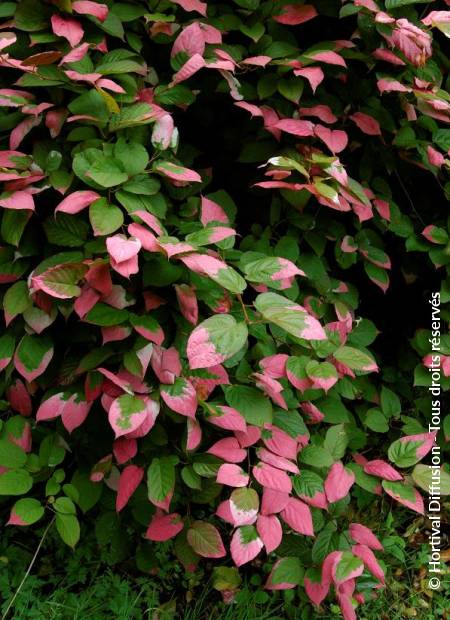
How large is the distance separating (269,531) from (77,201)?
2.71 ft

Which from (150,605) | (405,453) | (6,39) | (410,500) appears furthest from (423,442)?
(6,39)

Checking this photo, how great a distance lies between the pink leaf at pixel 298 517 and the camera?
4.83 feet

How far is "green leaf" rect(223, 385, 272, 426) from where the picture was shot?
1.50 metres

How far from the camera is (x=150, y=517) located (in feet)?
5.59

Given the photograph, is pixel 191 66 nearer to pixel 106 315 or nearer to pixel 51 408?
pixel 106 315

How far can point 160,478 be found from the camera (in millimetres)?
1496

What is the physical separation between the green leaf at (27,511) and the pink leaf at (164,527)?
0.27 metres

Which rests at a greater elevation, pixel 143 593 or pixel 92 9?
pixel 92 9

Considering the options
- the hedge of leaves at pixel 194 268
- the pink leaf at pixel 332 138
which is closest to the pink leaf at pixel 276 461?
the hedge of leaves at pixel 194 268

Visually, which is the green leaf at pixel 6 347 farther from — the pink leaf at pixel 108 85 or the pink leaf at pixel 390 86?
the pink leaf at pixel 390 86

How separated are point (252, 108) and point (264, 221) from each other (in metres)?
0.45

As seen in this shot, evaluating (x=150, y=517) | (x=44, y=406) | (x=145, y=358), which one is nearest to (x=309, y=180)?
(x=145, y=358)


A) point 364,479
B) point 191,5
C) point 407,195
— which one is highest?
point 191,5

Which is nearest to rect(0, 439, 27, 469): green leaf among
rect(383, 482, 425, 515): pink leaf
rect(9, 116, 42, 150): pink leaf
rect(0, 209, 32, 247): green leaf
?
rect(0, 209, 32, 247): green leaf
